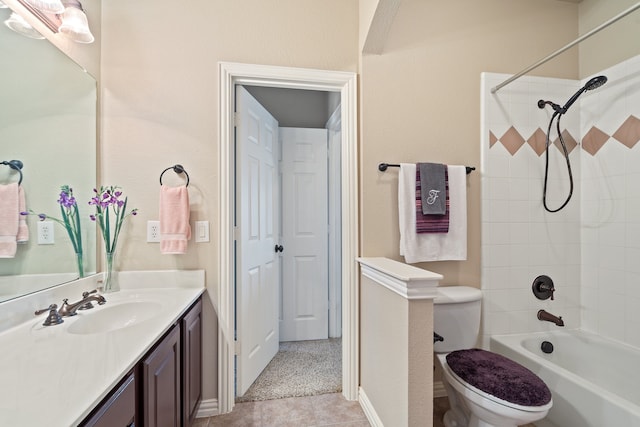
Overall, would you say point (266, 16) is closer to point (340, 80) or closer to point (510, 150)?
point (340, 80)

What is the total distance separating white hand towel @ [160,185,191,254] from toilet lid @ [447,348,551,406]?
159 cm

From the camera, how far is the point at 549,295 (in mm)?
1860

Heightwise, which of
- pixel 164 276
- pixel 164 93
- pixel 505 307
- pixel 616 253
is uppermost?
pixel 164 93

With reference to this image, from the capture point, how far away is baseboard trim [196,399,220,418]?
1.62 m

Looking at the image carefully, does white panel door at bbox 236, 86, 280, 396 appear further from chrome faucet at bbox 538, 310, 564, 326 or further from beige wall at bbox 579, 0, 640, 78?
beige wall at bbox 579, 0, 640, 78

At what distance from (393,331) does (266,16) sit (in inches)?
77.7

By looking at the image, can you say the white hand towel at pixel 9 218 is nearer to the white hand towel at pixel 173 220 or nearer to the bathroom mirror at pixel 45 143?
the bathroom mirror at pixel 45 143

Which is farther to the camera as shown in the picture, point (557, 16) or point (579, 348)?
point (557, 16)

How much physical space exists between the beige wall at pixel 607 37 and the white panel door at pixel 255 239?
2.34m

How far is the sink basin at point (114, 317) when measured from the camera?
1.13 metres

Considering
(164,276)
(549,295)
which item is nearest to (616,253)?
(549,295)

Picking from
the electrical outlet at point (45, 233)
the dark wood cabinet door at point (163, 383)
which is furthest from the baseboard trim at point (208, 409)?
the electrical outlet at point (45, 233)

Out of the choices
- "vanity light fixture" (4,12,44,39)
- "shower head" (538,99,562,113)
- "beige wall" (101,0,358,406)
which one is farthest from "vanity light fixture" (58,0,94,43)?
"shower head" (538,99,562,113)

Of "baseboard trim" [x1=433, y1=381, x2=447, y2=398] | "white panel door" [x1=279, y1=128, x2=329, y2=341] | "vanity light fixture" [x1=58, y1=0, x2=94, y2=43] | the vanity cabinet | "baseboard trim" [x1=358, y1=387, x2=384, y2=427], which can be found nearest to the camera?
the vanity cabinet
